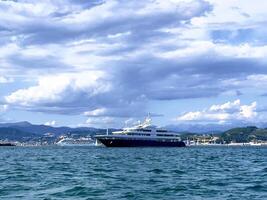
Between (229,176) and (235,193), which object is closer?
(235,193)

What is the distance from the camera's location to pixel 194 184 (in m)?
51.3

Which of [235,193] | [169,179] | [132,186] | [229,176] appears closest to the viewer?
[235,193]

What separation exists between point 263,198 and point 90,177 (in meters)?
21.9

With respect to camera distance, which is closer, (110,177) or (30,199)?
(30,199)

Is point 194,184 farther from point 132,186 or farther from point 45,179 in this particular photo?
point 45,179

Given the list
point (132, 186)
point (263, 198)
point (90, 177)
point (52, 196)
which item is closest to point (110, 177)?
point (90, 177)

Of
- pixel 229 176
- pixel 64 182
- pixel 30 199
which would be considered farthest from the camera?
pixel 229 176

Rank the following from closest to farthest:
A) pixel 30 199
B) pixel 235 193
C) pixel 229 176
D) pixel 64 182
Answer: pixel 30 199 < pixel 235 193 < pixel 64 182 < pixel 229 176

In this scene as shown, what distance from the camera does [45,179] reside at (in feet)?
186

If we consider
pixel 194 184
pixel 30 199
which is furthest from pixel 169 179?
pixel 30 199

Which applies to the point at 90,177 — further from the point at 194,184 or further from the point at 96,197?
the point at 96,197

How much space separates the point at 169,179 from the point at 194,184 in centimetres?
536

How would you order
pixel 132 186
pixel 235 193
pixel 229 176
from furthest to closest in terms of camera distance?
pixel 229 176, pixel 132 186, pixel 235 193

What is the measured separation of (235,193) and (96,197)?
35.9 ft
